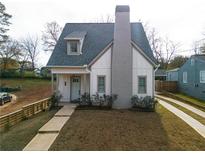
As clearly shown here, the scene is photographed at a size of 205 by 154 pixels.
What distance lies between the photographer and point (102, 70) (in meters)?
18.8

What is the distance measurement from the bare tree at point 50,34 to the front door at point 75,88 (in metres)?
32.3

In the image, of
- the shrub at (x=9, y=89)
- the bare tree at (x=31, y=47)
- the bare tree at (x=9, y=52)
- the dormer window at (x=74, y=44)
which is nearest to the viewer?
the dormer window at (x=74, y=44)

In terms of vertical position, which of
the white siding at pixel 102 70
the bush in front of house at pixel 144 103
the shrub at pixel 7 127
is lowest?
the shrub at pixel 7 127

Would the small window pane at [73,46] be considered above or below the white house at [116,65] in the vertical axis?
above

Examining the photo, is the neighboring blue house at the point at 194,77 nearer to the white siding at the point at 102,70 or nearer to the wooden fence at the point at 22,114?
the white siding at the point at 102,70

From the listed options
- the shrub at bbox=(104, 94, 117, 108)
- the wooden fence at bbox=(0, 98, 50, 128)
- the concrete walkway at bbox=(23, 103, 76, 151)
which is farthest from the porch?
the concrete walkway at bbox=(23, 103, 76, 151)

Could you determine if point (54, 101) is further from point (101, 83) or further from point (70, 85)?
A: point (101, 83)

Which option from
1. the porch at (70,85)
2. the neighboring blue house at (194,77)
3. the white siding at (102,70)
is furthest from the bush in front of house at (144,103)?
the neighboring blue house at (194,77)

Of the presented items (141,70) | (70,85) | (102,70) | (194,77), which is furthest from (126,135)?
(194,77)

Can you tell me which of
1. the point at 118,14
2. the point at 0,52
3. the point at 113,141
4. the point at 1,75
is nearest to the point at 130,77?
the point at 118,14

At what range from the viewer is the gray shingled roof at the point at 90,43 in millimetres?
20047

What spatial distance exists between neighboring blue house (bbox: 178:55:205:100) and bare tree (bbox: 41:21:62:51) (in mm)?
29103

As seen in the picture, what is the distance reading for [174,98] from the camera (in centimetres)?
2691

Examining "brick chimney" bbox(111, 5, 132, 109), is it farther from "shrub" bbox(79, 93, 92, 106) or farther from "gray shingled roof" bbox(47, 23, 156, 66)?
"shrub" bbox(79, 93, 92, 106)
